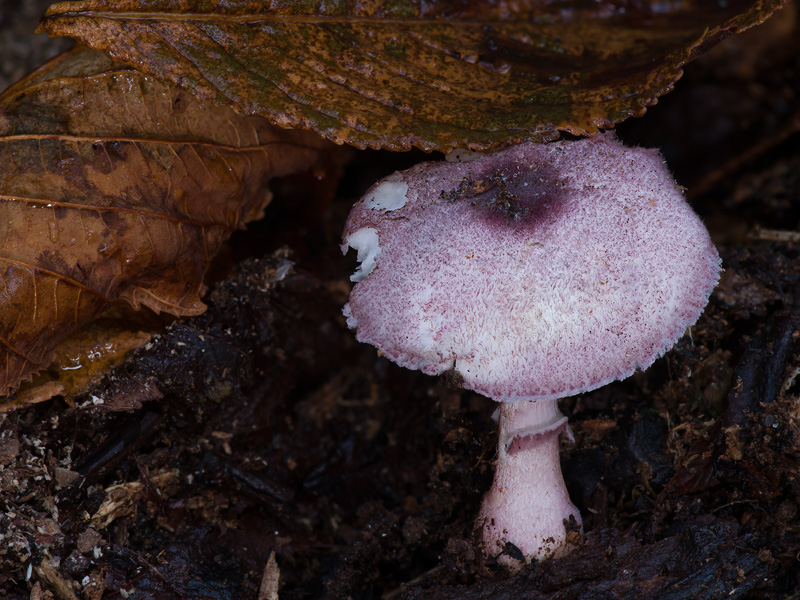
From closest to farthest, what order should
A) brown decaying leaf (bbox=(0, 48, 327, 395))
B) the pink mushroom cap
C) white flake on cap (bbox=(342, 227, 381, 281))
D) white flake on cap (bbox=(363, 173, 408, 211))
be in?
the pink mushroom cap, brown decaying leaf (bbox=(0, 48, 327, 395)), white flake on cap (bbox=(342, 227, 381, 281)), white flake on cap (bbox=(363, 173, 408, 211))

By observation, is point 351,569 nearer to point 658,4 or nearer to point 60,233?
point 60,233

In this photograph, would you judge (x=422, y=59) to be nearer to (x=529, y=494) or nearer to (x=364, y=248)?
(x=364, y=248)

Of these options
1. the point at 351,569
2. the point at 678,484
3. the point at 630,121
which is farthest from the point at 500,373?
the point at 630,121

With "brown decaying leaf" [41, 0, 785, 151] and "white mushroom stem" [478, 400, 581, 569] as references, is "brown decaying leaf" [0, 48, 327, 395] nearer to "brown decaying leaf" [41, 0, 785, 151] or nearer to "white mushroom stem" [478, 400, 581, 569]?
"brown decaying leaf" [41, 0, 785, 151]

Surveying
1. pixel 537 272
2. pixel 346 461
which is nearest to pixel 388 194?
pixel 537 272

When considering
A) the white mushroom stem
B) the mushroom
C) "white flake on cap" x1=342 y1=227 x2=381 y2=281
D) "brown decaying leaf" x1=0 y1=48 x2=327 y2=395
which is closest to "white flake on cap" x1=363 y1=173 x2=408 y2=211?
the mushroom

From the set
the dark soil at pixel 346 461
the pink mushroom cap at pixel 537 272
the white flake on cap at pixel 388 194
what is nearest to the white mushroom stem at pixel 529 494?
the dark soil at pixel 346 461
